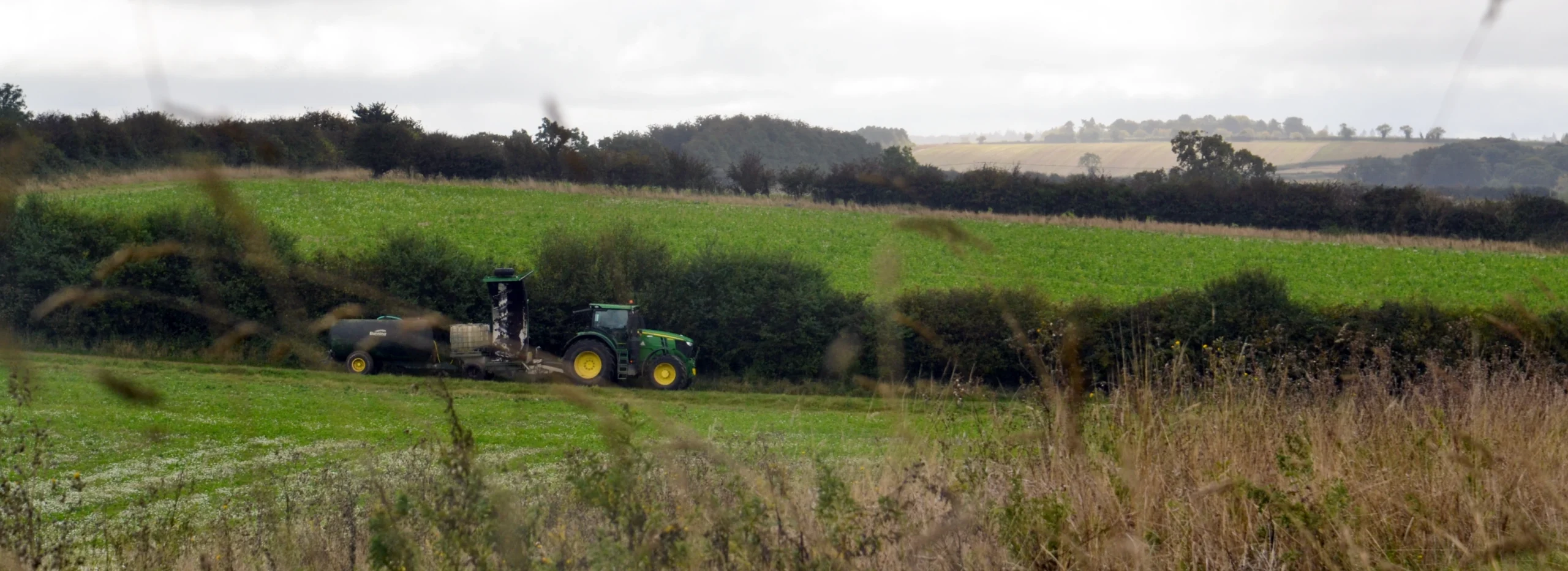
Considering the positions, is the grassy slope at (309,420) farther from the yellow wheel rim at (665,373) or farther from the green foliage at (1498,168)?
the green foliage at (1498,168)

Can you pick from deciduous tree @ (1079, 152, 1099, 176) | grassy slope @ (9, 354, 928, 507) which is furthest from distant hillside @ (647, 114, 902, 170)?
grassy slope @ (9, 354, 928, 507)

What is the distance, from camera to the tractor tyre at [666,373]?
19.1 metres

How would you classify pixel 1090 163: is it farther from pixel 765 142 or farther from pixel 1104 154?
pixel 765 142

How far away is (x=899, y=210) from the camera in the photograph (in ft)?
118

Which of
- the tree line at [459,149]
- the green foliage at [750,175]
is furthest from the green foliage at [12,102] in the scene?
the green foliage at [750,175]

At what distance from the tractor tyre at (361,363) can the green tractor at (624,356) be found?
3.45m

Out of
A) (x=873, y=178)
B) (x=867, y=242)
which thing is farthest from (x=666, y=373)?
(x=873, y=178)

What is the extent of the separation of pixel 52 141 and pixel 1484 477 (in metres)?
37.3

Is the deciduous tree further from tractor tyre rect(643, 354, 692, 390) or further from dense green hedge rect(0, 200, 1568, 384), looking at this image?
tractor tyre rect(643, 354, 692, 390)

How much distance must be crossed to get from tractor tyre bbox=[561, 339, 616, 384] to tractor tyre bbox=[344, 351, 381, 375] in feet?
11.9

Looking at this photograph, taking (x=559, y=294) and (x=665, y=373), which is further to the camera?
(x=559, y=294)

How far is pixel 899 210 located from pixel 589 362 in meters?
18.8

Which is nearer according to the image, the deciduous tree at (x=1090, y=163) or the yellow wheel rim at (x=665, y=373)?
the yellow wheel rim at (x=665, y=373)

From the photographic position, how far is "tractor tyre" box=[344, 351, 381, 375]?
19.4 meters
